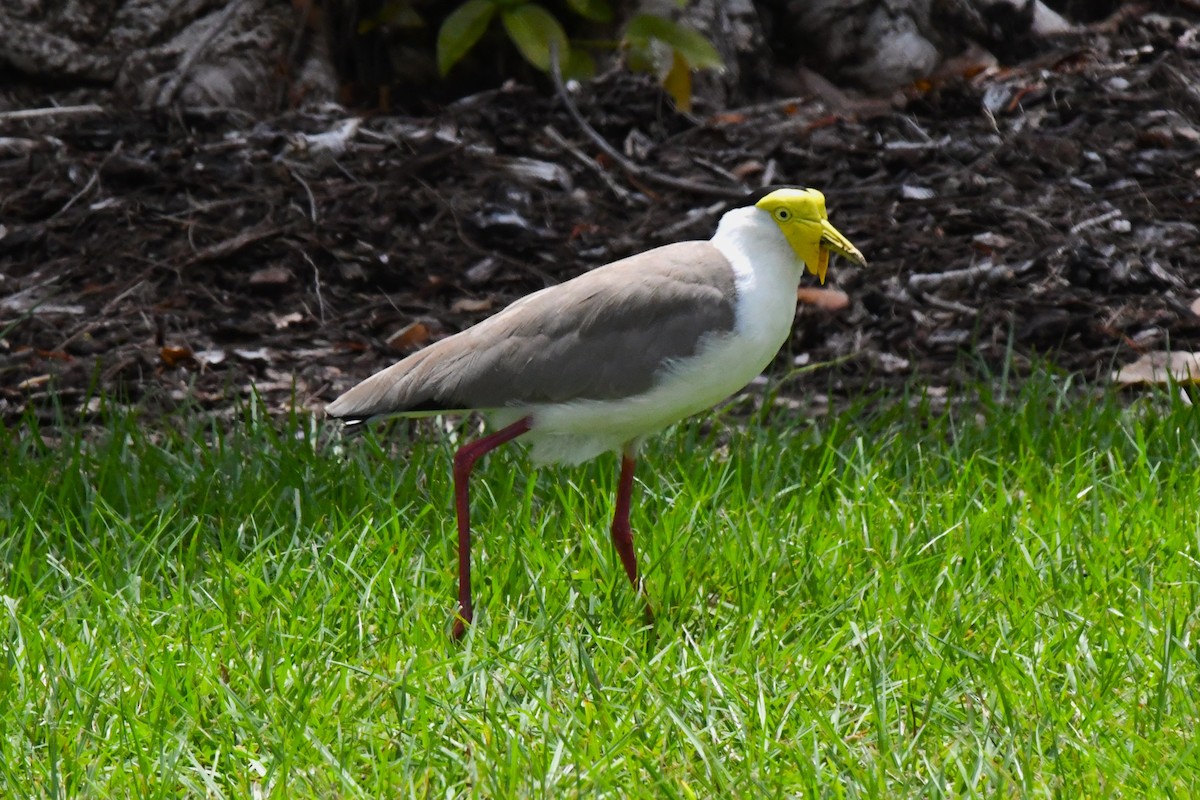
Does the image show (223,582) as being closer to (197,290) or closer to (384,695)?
(384,695)

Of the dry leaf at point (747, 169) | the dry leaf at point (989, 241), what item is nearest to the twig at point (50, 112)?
the dry leaf at point (747, 169)

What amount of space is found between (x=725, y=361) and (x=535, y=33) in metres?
3.82

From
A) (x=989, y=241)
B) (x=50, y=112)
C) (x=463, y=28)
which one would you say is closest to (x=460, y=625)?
(x=989, y=241)

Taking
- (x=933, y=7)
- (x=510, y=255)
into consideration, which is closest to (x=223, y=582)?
(x=510, y=255)

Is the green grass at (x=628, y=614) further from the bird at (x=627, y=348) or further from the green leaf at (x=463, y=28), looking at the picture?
the green leaf at (x=463, y=28)

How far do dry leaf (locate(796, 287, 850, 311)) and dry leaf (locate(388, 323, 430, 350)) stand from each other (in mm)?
1412

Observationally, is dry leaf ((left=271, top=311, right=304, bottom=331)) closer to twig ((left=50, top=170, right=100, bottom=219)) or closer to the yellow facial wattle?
twig ((left=50, top=170, right=100, bottom=219))

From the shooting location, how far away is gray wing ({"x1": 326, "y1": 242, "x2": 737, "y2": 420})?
12.8 ft

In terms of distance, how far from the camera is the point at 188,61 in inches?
293

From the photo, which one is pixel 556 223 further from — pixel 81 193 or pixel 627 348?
pixel 627 348

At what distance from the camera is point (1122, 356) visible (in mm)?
5602

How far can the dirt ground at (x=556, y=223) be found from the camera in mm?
5742

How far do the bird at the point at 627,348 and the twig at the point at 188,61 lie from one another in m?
3.83

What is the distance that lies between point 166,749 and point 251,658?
380 mm
